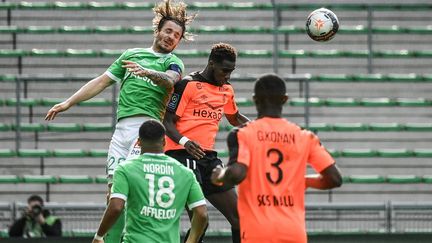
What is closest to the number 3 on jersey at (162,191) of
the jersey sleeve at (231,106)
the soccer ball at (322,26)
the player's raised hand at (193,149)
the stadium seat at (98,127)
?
the player's raised hand at (193,149)

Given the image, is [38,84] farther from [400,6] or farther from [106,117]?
[400,6]

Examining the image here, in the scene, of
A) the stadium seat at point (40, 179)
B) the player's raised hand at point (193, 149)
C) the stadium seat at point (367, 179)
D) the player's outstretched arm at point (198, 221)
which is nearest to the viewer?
the player's outstretched arm at point (198, 221)

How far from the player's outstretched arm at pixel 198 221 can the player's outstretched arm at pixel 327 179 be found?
53.3 inches

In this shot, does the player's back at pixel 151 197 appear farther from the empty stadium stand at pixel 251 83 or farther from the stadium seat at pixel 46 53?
the stadium seat at pixel 46 53

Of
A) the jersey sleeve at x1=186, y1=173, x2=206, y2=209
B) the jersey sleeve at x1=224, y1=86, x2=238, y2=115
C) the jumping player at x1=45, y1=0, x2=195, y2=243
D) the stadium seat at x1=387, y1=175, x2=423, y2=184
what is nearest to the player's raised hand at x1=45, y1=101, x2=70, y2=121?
the jumping player at x1=45, y1=0, x2=195, y2=243

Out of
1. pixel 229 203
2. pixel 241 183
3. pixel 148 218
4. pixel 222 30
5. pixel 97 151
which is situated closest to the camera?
pixel 241 183

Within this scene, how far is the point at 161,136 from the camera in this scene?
794 centimetres

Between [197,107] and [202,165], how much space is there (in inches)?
20.7

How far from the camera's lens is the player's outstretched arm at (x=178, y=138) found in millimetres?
9656

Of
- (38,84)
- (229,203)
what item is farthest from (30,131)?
(229,203)

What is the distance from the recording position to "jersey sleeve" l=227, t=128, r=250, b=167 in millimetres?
6754

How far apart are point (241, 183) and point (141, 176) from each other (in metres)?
1.19

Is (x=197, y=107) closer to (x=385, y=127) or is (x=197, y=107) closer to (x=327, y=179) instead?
(x=327, y=179)

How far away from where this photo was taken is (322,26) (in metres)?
11.5
